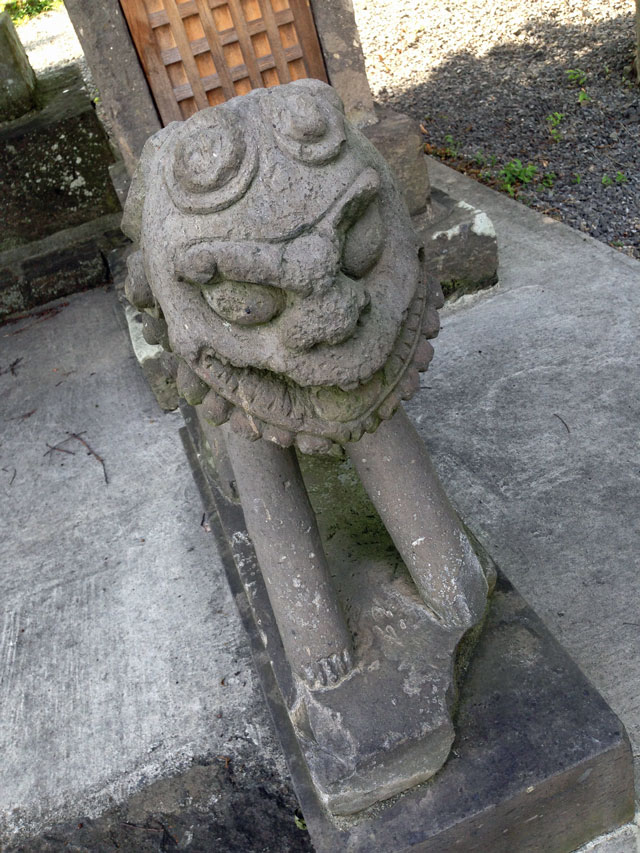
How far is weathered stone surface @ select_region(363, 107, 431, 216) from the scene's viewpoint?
2.87m

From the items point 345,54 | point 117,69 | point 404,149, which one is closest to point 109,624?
point 117,69

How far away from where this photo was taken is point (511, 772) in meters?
1.34

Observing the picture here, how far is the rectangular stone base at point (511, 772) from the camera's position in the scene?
52.1 inches

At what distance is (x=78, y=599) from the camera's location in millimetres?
2250

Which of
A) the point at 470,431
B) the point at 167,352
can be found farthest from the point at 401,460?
the point at 470,431

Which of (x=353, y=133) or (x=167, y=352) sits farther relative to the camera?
(x=167, y=352)

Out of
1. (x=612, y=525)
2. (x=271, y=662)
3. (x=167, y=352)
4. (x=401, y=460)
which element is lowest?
(x=612, y=525)

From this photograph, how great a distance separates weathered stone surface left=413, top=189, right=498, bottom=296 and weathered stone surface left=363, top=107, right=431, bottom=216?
0.10 metres

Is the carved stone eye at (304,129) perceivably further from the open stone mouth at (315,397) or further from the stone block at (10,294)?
the stone block at (10,294)

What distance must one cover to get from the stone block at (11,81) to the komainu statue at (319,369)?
274 centimetres

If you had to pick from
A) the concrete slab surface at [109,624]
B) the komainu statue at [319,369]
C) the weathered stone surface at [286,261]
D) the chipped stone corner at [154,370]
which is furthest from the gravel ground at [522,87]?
the weathered stone surface at [286,261]

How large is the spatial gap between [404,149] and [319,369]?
6.61ft

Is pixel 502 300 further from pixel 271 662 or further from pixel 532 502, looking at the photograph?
pixel 271 662

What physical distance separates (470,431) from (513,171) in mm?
2007
